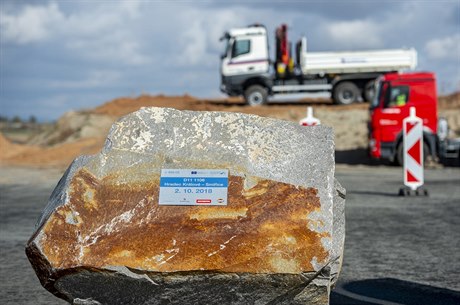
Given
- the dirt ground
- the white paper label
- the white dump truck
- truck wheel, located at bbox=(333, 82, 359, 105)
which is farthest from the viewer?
truck wheel, located at bbox=(333, 82, 359, 105)

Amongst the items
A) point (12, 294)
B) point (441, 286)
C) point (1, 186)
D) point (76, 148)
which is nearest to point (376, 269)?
point (441, 286)

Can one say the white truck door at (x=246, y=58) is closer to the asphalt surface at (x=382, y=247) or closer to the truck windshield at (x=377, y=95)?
the truck windshield at (x=377, y=95)

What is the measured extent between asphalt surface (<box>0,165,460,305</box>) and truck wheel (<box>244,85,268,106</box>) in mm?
16849

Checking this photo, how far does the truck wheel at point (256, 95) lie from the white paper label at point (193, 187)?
3021cm

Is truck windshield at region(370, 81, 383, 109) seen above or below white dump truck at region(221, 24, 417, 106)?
below

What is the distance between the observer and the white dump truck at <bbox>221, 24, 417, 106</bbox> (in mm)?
33219

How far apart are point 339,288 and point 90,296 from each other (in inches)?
124

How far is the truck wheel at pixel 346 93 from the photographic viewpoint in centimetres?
3481

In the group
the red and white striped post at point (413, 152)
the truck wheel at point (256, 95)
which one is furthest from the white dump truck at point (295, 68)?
the red and white striped post at point (413, 152)

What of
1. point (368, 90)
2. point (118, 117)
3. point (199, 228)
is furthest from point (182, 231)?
point (368, 90)

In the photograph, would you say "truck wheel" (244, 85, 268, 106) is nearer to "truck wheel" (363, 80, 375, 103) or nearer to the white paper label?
"truck wheel" (363, 80, 375, 103)

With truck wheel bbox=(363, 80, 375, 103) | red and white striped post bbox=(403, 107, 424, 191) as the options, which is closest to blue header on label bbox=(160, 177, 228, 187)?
red and white striped post bbox=(403, 107, 424, 191)

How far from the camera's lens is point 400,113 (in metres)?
23.1

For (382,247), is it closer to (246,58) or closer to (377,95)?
(377,95)
